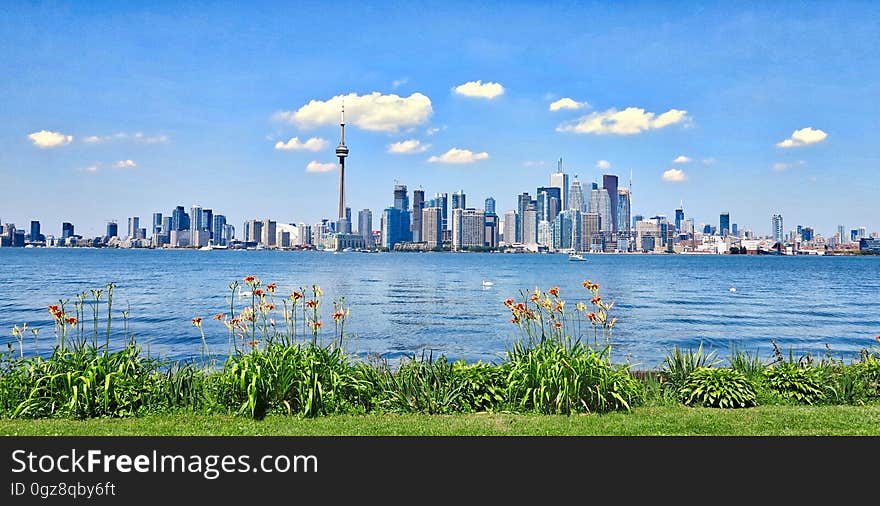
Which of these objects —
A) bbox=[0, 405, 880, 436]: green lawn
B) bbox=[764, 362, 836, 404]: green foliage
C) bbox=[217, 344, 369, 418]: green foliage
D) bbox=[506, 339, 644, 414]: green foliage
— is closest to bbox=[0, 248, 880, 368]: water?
bbox=[217, 344, 369, 418]: green foliage

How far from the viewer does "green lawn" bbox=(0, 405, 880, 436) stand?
291 inches

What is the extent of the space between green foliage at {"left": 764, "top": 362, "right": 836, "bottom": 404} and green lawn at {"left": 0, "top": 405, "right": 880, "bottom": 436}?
0.87 meters

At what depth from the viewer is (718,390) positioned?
8734 millimetres

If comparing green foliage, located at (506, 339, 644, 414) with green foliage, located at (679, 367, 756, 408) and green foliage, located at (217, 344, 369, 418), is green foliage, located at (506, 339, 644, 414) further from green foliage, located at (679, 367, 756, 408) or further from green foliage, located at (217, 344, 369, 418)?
green foliage, located at (217, 344, 369, 418)

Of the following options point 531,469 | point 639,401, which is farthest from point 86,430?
point 639,401

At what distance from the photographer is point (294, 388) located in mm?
→ 8328

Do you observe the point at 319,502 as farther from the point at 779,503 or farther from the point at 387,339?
the point at 387,339

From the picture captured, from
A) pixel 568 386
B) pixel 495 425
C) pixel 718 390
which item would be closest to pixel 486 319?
pixel 718 390

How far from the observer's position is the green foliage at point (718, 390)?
862 centimetres

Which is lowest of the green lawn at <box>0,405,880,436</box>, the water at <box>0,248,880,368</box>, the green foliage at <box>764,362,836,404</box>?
the water at <box>0,248,880,368</box>

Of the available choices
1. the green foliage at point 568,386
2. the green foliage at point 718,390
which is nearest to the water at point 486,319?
the green foliage at point 568,386

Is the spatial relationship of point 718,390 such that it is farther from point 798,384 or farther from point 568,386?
point 568,386

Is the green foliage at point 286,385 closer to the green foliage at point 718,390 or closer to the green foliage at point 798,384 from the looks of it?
the green foliage at point 718,390

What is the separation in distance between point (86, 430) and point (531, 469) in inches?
194
